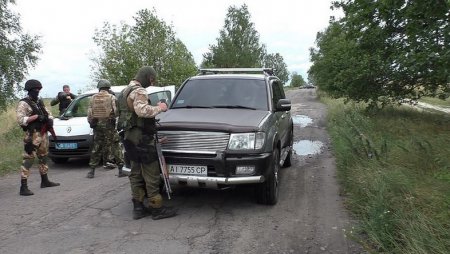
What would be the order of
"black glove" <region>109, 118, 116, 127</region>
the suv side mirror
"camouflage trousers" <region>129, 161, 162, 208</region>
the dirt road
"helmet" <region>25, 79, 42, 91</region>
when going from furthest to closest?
"black glove" <region>109, 118, 116, 127</region> → "helmet" <region>25, 79, 42, 91</region> → the suv side mirror → "camouflage trousers" <region>129, 161, 162, 208</region> → the dirt road

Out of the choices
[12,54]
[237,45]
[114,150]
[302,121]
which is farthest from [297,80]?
[114,150]

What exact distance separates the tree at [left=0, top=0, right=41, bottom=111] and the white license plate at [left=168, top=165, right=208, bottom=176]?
13905 millimetres

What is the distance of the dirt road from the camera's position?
14.5ft

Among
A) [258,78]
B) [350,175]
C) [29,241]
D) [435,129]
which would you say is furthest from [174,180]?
[435,129]

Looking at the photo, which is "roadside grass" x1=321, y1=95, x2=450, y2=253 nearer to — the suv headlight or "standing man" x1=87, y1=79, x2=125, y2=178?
the suv headlight

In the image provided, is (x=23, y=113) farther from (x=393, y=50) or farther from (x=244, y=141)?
(x=393, y=50)

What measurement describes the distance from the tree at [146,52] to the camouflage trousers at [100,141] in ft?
33.6

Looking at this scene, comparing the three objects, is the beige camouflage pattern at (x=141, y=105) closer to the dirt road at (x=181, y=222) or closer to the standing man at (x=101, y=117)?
the dirt road at (x=181, y=222)

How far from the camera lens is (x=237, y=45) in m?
48.6

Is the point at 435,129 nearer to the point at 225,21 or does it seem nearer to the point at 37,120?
the point at 37,120

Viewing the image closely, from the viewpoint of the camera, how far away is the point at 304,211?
18.4 feet

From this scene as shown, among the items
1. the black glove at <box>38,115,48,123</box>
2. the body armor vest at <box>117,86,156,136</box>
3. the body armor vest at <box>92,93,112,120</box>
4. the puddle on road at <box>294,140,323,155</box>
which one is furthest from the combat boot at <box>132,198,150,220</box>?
the puddle on road at <box>294,140,323,155</box>

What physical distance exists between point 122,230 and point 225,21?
154 ft

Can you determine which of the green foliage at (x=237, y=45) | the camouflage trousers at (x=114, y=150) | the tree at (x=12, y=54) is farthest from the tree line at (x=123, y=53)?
the green foliage at (x=237, y=45)
